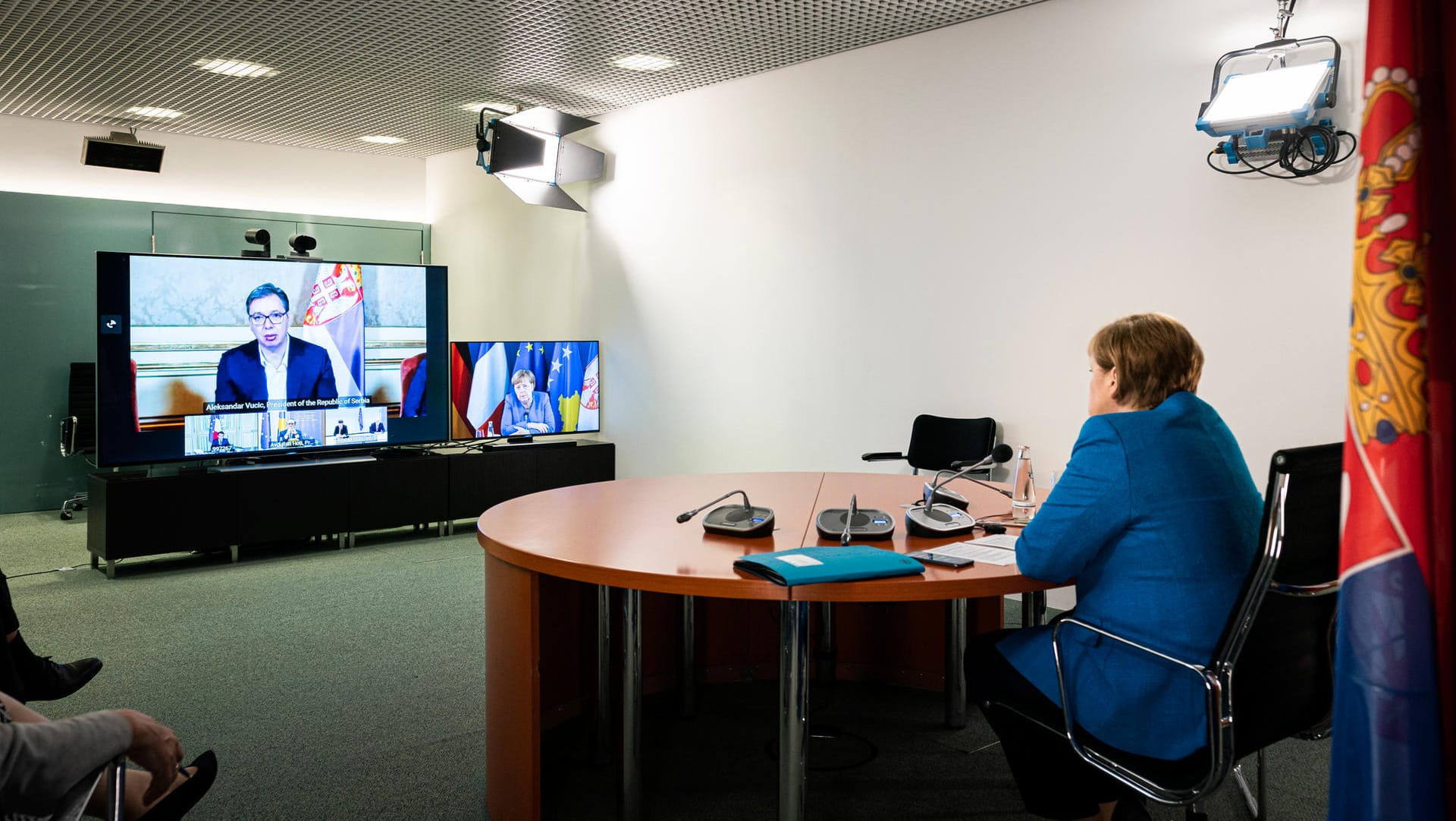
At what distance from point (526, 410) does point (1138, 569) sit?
547cm

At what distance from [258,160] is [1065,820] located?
8.57m

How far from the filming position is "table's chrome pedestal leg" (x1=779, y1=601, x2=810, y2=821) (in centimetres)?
210

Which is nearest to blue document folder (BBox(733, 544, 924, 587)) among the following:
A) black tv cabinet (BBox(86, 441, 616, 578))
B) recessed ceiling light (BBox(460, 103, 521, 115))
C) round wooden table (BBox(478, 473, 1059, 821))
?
round wooden table (BBox(478, 473, 1059, 821))

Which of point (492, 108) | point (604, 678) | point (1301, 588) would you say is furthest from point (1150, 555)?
point (492, 108)

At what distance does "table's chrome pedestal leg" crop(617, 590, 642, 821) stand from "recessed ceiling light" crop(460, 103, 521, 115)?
550 cm

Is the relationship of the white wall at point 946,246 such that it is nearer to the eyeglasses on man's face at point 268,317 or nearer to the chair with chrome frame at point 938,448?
the chair with chrome frame at point 938,448

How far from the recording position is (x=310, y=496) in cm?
587

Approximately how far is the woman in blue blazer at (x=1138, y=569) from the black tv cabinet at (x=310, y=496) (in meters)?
4.90

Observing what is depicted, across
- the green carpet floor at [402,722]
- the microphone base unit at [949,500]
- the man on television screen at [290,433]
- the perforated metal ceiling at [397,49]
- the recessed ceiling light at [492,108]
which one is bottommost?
the green carpet floor at [402,722]

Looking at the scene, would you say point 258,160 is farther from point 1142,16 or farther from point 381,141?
point 1142,16

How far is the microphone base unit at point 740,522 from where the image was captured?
2.44 meters

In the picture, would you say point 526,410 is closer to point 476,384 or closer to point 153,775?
point 476,384

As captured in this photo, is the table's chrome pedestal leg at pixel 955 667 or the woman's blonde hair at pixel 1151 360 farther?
the table's chrome pedestal leg at pixel 955 667

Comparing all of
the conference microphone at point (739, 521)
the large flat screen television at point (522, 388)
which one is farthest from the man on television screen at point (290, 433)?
the conference microphone at point (739, 521)
